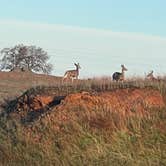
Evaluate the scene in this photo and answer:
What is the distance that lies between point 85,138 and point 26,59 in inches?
2068

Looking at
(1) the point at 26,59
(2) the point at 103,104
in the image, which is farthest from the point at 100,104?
(1) the point at 26,59

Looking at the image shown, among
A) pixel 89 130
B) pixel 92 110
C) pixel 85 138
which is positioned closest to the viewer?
pixel 85 138

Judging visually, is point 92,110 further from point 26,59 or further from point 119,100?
point 26,59

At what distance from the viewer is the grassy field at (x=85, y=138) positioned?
12.8m

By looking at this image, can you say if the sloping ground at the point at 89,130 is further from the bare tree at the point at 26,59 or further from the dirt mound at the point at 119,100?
the bare tree at the point at 26,59

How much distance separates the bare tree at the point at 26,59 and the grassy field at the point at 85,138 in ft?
164

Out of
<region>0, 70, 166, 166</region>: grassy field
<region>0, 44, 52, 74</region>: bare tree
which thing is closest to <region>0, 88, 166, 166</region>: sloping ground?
<region>0, 70, 166, 166</region>: grassy field

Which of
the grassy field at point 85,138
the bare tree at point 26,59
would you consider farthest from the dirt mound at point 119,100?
the bare tree at point 26,59

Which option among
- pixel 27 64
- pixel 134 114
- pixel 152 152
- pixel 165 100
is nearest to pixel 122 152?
pixel 152 152

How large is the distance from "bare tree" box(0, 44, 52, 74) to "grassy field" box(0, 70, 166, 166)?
49.9m

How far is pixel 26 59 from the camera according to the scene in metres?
65.6

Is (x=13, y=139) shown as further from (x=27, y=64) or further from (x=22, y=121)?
(x=27, y=64)

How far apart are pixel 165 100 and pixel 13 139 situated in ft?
11.7

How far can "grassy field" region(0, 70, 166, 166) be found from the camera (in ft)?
42.1
